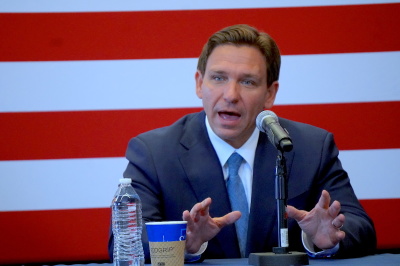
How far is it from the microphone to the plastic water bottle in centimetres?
45

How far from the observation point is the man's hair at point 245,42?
2.50 m

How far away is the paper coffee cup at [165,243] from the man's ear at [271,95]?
1083 millimetres

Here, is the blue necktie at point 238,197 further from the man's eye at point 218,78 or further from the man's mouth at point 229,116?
the man's eye at point 218,78

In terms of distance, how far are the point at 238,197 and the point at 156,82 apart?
30.2 inches

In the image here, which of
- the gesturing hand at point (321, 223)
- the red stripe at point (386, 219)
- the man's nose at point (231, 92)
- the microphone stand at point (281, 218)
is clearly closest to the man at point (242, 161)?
the man's nose at point (231, 92)

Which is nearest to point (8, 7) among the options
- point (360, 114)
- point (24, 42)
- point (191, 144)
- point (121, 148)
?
point (24, 42)

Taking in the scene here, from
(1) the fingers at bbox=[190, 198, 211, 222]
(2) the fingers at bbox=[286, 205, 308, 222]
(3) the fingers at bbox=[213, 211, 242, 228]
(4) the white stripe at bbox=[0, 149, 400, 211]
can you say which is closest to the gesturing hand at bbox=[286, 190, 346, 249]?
(2) the fingers at bbox=[286, 205, 308, 222]

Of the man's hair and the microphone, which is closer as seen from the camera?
the microphone

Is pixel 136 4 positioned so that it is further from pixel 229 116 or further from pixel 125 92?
pixel 229 116

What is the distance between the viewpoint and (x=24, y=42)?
112 inches

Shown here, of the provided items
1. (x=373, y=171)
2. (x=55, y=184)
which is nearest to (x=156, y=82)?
(x=55, y=184)

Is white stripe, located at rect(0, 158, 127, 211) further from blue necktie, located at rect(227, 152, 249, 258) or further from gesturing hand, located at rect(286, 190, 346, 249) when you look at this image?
gesturing hand, located at rect(286, 190, 346, 249)

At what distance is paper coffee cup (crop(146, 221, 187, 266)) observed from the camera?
5.24ft

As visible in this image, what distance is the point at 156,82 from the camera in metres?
2.89
